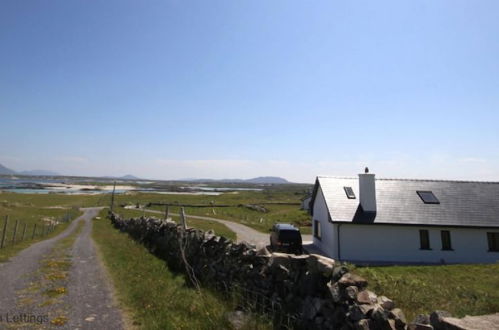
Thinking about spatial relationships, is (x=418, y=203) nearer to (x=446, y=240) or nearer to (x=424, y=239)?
(x=424, y=239)

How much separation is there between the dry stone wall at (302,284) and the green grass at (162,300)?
0.85m

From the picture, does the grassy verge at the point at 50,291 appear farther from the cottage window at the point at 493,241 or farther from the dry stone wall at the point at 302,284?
the cottage window at the point at 493,241

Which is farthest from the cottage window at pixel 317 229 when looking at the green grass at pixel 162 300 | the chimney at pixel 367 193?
the green grass at pixel 162 300

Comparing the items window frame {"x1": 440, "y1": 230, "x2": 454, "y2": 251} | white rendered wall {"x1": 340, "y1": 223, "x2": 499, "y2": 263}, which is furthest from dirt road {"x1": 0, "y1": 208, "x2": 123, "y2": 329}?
window frame {"x1": 440, "y1": 230, "x2": 454, "y2": 251}

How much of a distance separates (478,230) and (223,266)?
23.1 meters

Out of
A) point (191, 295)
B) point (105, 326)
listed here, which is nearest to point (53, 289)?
point (105, 326)

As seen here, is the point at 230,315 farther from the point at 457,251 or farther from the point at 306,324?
the point at 457,251

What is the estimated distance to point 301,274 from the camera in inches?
248

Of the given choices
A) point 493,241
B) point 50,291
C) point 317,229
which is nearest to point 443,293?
point 50,291

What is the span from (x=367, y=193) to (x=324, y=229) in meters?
5.06

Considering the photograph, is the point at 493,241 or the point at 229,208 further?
the point at 229,208

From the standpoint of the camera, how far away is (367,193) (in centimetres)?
2409

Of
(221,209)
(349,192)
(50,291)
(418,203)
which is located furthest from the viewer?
(221,209)

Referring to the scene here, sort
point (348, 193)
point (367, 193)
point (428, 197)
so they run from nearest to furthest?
point (367, 193), point (428, 197), point (348, 193)
